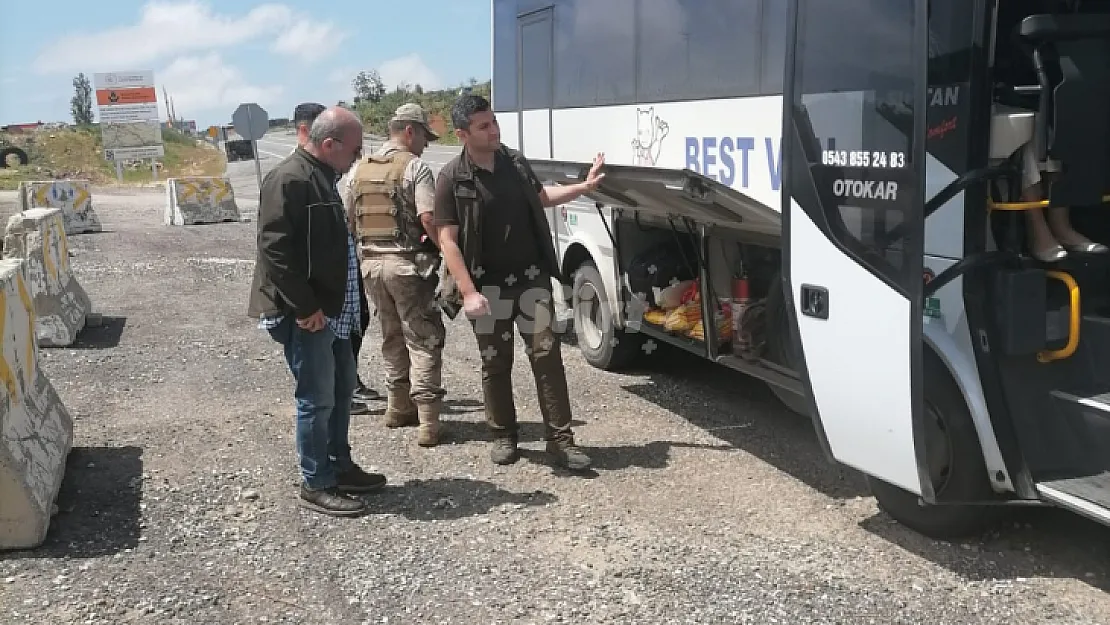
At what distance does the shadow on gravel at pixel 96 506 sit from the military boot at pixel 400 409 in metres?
1.49

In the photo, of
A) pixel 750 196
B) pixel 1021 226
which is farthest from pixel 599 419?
pixel 1021 226

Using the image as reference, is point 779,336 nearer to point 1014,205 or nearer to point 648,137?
point 648,137

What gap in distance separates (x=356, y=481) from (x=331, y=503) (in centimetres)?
29

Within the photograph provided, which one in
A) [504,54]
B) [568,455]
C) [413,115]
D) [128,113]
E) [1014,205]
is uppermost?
[128,113]

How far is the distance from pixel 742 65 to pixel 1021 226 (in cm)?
186

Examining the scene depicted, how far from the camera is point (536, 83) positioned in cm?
792

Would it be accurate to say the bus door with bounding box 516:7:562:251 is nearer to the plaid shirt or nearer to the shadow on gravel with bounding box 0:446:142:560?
the plaid shirt

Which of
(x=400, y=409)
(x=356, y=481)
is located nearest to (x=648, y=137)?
(x=400, y=409)

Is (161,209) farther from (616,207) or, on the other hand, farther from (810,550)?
(810,550)

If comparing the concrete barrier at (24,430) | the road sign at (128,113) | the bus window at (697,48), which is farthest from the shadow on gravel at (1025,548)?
the road sign at (128,113)

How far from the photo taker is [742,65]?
16.7 ft

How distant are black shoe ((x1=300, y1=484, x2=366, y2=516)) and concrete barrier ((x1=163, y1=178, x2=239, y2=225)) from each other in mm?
16243

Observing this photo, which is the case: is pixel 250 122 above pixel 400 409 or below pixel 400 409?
above

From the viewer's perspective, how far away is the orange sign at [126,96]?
36938 mm
